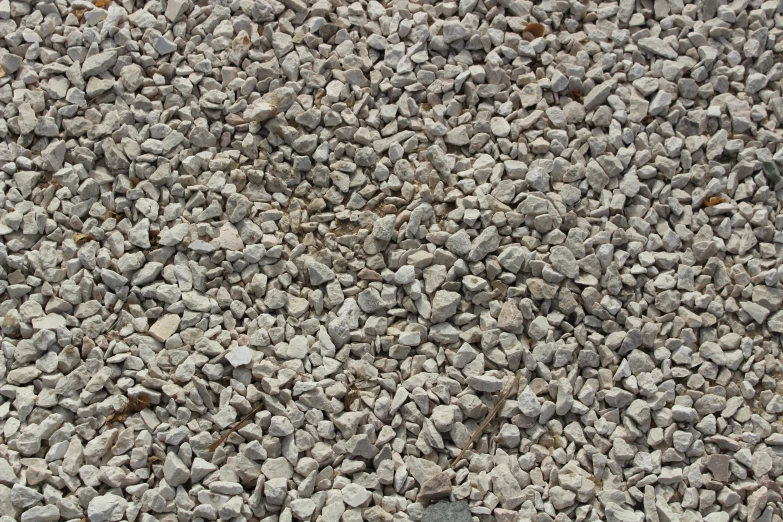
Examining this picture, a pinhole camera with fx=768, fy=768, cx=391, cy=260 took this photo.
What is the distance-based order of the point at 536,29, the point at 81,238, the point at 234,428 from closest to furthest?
the point at 234,428 → the point at 81,238 → the point at 536,29

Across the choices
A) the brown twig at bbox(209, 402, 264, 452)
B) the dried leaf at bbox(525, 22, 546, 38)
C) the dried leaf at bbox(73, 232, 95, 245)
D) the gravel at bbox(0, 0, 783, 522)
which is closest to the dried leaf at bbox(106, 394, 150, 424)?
the gravel at bbox(0, 0, 783, 522)

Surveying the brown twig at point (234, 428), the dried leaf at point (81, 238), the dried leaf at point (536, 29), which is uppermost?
the dried leaf at point (536, 29)

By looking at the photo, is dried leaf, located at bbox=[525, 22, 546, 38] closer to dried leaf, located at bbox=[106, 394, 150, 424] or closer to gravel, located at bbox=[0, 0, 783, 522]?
gravel, located at bbox=[0, 0, 783, 522]

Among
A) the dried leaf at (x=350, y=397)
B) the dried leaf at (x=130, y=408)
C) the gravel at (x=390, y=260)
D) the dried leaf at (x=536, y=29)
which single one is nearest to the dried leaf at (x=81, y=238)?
the gravel at (x=390, y=260)

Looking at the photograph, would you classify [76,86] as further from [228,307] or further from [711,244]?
[711,244]

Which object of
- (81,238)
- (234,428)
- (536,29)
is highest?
(536,29)

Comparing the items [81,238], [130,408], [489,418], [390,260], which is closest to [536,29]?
[390,260]

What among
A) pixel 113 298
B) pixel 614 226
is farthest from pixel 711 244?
pixel 113 298

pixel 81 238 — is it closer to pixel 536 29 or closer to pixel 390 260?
pixel 390 260

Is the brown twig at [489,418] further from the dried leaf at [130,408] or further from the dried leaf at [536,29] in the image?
the dried leaf at [536,29]
